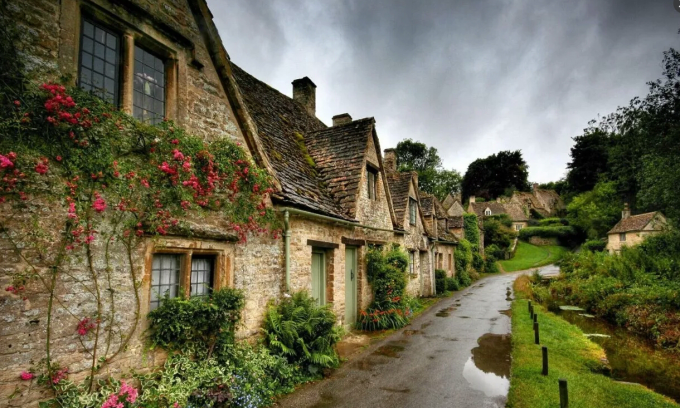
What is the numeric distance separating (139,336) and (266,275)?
2.73 metres

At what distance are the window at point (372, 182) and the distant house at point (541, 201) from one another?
2495 inches

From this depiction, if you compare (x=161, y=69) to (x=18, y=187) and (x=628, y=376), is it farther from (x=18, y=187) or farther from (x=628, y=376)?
(x=628, y=376)

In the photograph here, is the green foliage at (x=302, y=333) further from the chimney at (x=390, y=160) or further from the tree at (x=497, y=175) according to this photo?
the tree at (x=497, y=175)

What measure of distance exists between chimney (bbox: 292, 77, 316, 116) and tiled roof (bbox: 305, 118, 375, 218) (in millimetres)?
3905

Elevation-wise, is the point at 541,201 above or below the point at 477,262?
above

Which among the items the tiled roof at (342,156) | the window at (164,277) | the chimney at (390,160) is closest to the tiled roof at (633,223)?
the chimney at (390,160)

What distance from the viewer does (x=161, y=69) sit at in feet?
20.8

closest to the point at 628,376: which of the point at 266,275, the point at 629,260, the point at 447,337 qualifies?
the point at 447,337

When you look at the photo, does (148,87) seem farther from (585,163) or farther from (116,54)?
(585,163)

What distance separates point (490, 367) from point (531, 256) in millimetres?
47423

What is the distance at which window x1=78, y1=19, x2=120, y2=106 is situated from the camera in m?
5.07

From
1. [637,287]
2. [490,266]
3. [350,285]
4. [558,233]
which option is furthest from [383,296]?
[558,233]

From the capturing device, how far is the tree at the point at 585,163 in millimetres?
58312

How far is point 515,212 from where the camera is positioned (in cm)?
6638
